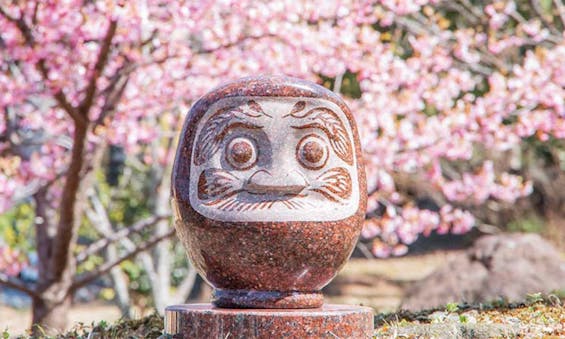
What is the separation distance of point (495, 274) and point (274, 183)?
19.4ft

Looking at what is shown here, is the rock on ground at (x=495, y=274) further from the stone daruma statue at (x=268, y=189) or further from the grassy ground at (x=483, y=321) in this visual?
the stone daruma statue at (x=268, y=189)

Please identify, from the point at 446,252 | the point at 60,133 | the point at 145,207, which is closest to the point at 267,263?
the point at 60,133

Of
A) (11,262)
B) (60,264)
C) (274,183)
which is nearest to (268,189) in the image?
(274,183)

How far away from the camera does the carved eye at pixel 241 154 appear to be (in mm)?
4656

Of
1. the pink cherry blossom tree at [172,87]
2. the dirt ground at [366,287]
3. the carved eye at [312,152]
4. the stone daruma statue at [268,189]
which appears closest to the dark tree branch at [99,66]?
the pink cherry blossom tree at [172,87]

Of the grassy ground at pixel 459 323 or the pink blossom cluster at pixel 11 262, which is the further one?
the pink blossom cluster at pixel 11 262

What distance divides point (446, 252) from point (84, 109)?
44.9 feet

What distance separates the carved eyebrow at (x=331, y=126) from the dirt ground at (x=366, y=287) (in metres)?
9.46

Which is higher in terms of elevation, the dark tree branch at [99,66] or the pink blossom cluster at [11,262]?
the dark tree branch at [99,66]

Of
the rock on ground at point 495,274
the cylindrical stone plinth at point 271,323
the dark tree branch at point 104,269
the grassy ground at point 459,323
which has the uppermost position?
the cylindrical stone plinth at point 271,323

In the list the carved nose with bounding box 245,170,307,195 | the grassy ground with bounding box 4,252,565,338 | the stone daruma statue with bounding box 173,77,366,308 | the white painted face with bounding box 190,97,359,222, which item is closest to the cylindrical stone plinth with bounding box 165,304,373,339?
the stone daruma statue with bounding box 173,77,366,308

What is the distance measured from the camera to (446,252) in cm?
1920

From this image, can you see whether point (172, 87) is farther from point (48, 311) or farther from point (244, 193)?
point (244, 193)

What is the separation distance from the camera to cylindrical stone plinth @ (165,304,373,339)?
448 cm
